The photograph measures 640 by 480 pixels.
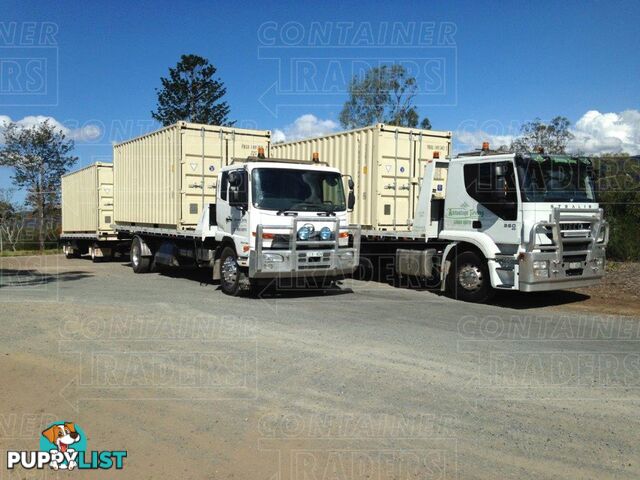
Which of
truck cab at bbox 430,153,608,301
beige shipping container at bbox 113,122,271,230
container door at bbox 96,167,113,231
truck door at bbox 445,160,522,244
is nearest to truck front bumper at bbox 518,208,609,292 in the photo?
truck cab at bbox 430,153,608,301

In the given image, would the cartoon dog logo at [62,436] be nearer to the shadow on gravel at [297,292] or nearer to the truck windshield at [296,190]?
the truck windshield at [296,190]

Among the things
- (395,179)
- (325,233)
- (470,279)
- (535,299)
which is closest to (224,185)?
(325,233)

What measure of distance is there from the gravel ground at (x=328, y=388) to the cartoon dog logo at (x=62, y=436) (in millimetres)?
102

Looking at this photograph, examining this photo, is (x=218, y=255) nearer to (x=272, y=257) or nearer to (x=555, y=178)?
(x=272, y=257)

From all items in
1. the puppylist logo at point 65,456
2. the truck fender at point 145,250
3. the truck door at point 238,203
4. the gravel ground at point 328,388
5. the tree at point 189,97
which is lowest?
the puppylist logo at point 65,456

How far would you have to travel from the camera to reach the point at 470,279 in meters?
11.4

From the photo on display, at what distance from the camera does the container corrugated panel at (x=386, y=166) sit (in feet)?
45.1

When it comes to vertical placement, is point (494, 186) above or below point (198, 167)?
below

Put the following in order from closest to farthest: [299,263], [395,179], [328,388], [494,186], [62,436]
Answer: [62,436]
[328,388]
[494,186]
[299,263]
[395,179]

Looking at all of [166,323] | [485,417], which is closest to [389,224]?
[166,323]

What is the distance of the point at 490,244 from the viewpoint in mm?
10812

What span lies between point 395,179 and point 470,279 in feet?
12.0

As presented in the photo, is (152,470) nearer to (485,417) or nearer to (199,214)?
(485,417)

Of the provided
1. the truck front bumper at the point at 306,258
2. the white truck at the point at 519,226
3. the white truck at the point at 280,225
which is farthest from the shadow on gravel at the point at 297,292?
the white truck at the point at 519,226
